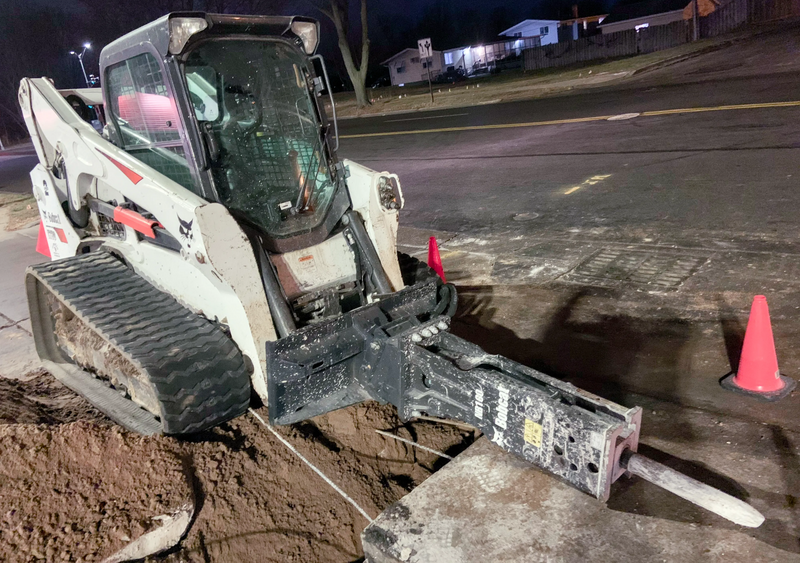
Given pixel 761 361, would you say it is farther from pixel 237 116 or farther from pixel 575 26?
pixel 575 26

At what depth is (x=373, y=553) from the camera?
321 centimetres

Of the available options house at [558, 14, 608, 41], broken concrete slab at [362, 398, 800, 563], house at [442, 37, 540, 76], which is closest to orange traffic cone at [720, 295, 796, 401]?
broken concrete slab at [362, 398, 800, 563]

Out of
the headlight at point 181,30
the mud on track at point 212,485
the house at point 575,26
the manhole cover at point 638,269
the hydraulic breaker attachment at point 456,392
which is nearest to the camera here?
the hydraulic breaker attachment at point 456,392

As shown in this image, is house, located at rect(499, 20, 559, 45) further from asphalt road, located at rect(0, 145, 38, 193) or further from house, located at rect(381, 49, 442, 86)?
asphalt road, located at rect(0, 145, 38, 193)

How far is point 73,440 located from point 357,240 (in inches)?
92.3

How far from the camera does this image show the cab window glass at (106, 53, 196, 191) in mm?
4219

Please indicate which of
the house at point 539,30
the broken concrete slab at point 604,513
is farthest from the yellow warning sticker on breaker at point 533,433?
the house at point 539,30

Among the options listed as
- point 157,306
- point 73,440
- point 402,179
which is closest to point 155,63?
point 157,306

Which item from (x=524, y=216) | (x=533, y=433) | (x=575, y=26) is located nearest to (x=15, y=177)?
(x=524, y=216)

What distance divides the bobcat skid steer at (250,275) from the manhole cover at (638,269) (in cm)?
222

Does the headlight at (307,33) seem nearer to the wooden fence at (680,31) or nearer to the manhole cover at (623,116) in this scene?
the manhole cover at (623,116)

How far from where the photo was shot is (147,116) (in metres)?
4.49

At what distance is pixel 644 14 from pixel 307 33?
5409 cm

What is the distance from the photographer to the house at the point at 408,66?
60188mm
